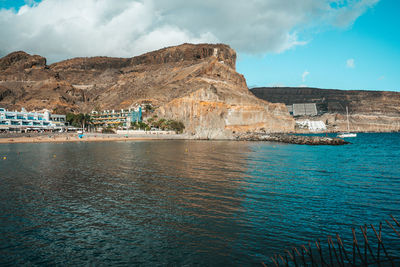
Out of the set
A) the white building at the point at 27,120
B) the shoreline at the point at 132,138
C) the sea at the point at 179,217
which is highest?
the white building at the point at 27,120

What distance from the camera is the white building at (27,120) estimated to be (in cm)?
10786

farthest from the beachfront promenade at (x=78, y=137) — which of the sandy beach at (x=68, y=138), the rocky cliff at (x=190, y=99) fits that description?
the rocky cliff at (x=190, y=99)

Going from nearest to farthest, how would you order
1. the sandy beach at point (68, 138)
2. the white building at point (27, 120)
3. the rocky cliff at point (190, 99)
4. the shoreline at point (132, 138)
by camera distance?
the shoreline at point (132, 138)
the sandy beach at point (68, 138)
the white building at point (27, 120)
the rocky cliff at point (190, 99)

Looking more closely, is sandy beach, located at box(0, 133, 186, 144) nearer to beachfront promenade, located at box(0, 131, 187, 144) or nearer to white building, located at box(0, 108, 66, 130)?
beachfront promenade, located at box(0, 131, 187, 144)

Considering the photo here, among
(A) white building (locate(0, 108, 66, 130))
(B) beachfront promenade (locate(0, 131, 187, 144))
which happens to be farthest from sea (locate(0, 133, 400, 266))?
(A) white building (locate(0, 108, 66, 130))

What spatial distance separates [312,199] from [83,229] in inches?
493

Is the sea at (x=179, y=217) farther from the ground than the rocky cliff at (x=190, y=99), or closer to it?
closer to it

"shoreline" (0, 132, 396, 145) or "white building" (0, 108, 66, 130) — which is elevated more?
"white building" (0, 108, 66, 130)

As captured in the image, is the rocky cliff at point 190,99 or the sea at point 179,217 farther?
the rocky cliff at point 190,99

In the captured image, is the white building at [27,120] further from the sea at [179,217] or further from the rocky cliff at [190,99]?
the sea at [179,217]

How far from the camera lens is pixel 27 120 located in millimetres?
116438

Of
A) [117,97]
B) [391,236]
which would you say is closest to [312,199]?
[391,236]

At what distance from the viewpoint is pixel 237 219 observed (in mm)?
12148

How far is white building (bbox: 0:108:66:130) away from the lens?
107863 millimetres
